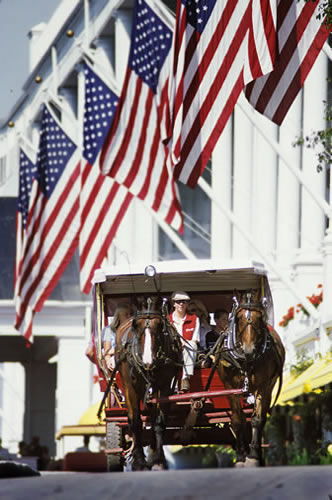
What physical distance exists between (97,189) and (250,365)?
1414 cm

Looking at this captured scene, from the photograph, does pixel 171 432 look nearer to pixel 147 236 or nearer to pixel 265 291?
pixel 265 291

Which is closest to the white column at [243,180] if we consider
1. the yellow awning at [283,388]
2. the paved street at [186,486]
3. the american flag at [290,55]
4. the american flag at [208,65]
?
the yellow awning at [283,388]

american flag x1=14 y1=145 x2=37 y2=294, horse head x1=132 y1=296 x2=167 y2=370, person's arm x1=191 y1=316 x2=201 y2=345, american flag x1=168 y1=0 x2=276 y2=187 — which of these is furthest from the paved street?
american flag x1=14 y1=145 x2=37 y2=294

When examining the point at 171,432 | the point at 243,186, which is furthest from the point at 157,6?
the point at 243,186

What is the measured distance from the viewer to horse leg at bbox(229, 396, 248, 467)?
12.3m

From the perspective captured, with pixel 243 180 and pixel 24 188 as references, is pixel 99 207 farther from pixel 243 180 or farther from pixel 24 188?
pixel 243 180

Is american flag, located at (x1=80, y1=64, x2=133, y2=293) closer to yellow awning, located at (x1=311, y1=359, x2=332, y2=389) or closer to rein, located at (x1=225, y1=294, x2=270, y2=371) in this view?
yellow awning, located at (x1=311, y1=359, x2=332, y2=389)

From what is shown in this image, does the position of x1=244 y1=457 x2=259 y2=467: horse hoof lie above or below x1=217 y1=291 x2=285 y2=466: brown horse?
below

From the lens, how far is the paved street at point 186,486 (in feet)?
6.34

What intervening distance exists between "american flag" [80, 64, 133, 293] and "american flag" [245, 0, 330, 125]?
10187 millimetres

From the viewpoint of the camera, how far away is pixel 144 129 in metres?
21.6

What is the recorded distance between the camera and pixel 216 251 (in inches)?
1495

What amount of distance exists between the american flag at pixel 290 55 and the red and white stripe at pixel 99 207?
10107mm

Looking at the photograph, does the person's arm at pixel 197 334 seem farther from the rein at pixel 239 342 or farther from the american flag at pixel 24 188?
the american flag at pixel 24 188
